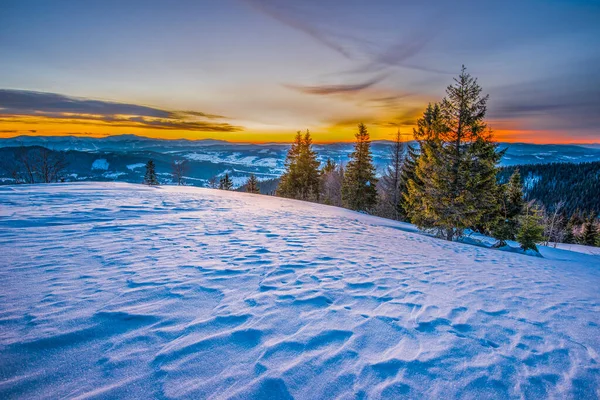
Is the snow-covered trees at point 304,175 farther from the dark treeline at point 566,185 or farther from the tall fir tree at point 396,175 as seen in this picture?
the dark treeline at point 566,185

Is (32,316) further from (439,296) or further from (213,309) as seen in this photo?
(439,296)

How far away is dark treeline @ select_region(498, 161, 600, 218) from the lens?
108750 mm

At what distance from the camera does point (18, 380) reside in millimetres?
1881

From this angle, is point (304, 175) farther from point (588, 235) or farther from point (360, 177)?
point (588, 235)

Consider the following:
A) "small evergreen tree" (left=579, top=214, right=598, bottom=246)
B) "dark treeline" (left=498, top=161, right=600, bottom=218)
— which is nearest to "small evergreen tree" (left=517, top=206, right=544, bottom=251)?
"small evergreen tree" (left=579, top=214, right=598, bottom=246)

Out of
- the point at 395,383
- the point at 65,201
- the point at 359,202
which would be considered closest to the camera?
the point at 395,383

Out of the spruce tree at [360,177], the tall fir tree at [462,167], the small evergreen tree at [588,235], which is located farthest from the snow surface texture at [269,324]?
the small evergreen tree at [588,235]

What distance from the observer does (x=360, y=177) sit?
101ft

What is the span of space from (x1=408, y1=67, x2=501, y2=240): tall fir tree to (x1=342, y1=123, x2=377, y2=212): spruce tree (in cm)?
1474

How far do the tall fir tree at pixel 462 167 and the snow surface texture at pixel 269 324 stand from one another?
9084 mm

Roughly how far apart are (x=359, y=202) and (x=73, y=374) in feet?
97.9

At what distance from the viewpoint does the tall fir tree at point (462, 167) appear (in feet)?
47.1

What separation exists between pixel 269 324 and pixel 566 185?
589ft

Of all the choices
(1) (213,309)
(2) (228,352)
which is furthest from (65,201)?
(2) (228,352)
